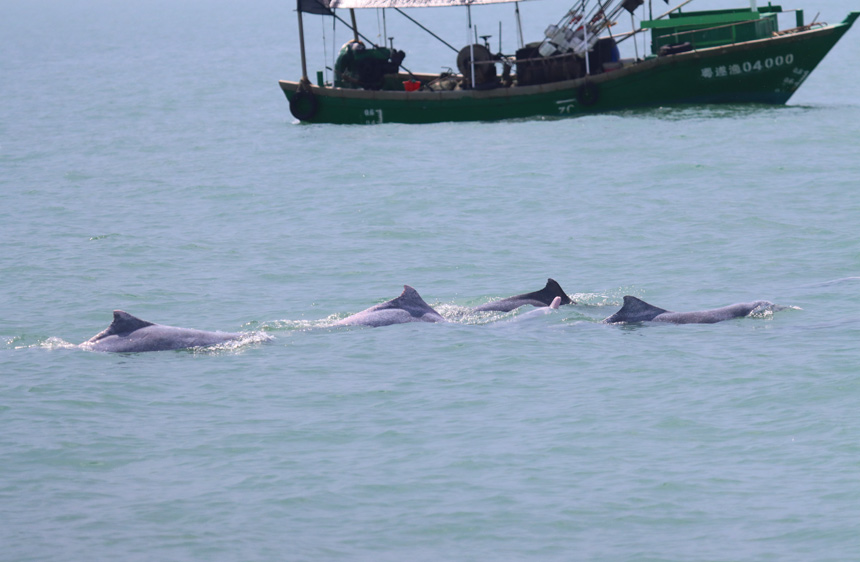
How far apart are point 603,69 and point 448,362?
76.1ft

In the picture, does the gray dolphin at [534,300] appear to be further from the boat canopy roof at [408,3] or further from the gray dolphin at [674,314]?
the boat canopy roof at [408,3]

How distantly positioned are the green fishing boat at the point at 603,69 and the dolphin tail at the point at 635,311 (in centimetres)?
1974

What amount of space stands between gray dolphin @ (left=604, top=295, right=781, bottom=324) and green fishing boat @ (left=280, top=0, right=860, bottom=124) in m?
19.7

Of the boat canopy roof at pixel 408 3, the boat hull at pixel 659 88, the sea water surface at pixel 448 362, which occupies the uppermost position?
the boat canopy roof at pixel 408 3

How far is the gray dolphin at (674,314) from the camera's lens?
17109mm

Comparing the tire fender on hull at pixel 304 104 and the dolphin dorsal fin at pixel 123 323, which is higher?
the tire fender on hull at pixel 304 104

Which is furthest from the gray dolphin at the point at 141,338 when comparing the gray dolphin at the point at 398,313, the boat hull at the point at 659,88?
the boat hull at the point at 659,88

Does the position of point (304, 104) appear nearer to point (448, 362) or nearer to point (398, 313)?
point (398, 313)

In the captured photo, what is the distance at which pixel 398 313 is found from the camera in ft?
58.5

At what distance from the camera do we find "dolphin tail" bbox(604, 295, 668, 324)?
17.2 m

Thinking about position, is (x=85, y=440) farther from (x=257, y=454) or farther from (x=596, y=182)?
(x=596, y=182)

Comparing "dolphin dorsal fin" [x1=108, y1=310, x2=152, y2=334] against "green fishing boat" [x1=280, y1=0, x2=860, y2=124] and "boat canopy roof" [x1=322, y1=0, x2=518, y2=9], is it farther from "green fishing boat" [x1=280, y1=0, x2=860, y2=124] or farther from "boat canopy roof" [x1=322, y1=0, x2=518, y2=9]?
"boat canopy roof" [x1=322, y1=0, x2=518, y2=9]

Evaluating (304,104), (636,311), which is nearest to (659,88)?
(304,104)

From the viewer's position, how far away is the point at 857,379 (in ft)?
47.7
